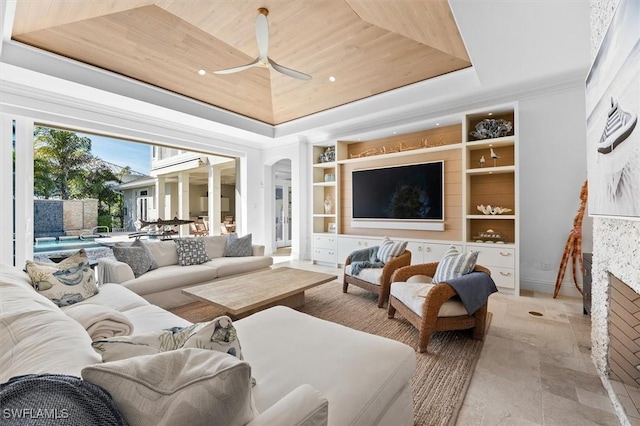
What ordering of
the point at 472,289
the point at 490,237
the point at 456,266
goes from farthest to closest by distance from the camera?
1. the point at 490,237
2. the point at 456,266
3. the point at 472,289

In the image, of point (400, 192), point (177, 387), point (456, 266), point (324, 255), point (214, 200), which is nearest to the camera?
point (177, 387)

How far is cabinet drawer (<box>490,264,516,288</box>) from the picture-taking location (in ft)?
12.1

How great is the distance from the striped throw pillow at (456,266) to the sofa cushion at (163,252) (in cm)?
337

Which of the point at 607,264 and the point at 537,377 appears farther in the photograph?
the point at 537,377

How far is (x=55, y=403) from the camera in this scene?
0.56 m

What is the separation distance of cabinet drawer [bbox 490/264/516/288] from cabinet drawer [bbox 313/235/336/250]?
2800 mm

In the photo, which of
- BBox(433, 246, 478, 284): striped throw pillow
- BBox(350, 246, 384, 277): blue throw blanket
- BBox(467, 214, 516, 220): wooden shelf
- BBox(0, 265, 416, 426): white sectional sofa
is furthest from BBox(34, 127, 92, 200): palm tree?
BBox(467, 214, 516, 220): wooden shelf

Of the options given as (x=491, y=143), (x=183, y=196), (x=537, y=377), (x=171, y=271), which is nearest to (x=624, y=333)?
(x=537, y=377)

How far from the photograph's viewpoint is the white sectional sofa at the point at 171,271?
306 cm

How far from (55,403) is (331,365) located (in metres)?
0.95

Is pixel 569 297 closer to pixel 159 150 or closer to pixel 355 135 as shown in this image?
pixel 355 135

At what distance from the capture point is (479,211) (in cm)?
429

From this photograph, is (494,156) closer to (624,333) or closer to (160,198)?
(624,333)

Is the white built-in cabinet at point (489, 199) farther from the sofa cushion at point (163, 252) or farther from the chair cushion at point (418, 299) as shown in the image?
the sofa cushion at point (163, 252)
